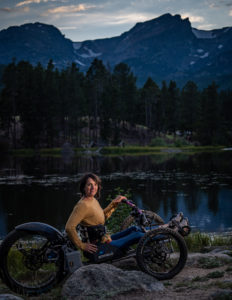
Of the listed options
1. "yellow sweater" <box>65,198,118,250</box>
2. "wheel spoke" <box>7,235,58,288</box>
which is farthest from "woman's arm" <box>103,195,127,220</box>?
"wheel spoke" <box>7,235,58,288</box>

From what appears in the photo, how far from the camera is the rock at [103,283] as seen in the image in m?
5.51

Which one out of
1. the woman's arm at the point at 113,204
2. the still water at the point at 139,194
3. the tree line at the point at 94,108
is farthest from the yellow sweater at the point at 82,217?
the tree line at the point at 94,108

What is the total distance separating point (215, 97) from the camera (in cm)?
9300

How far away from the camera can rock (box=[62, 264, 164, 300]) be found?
5513 mm

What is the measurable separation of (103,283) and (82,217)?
116 centimetres

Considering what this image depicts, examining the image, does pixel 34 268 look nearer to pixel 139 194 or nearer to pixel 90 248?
pixel 90 248

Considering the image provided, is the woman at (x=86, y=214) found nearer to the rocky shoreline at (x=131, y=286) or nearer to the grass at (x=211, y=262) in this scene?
the rocky shoreline at (x=131, y=286)

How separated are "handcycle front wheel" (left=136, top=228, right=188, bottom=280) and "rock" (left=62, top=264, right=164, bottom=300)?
42 centimetres

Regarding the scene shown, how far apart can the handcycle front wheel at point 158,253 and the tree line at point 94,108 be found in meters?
75.2

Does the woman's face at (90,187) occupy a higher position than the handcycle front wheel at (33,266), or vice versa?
the woman's face at (90,187)

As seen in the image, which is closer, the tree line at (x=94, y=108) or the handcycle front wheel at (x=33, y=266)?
the handcycle front wheel at (x=33, y=266)

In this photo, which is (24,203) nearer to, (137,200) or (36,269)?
(137,200)

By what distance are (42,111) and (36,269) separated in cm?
7786

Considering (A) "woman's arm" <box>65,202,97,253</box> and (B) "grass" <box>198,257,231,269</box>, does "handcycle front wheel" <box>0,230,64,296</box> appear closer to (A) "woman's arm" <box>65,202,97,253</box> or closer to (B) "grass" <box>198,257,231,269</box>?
(A) "woman's arm" <box>65,202,97,253</box>
